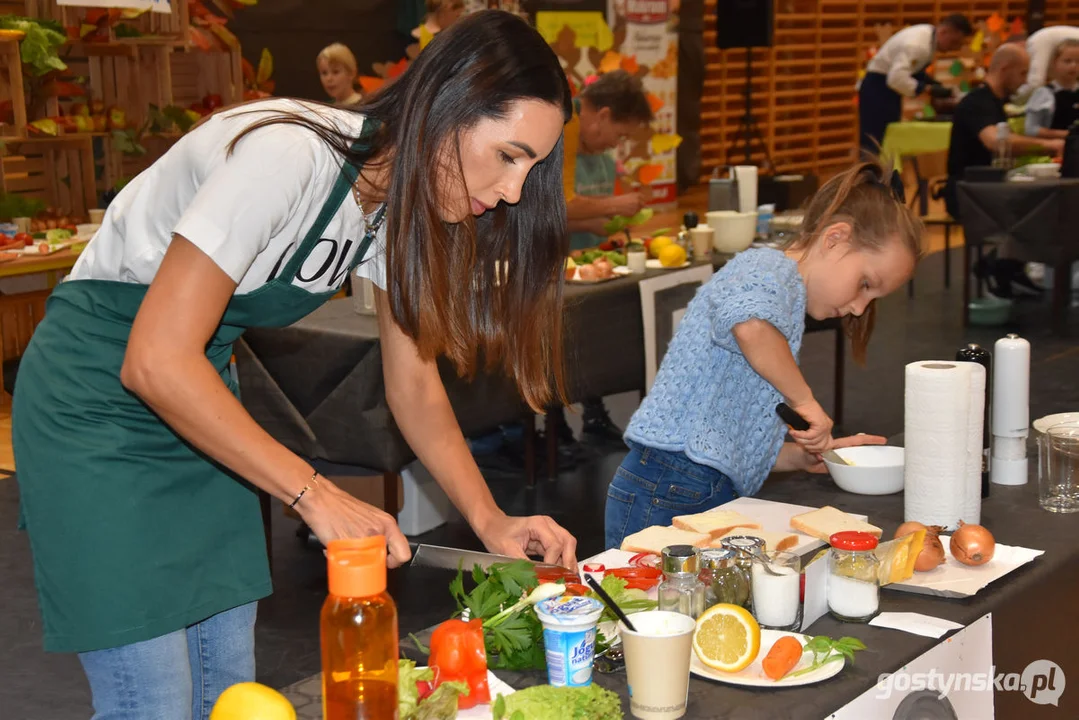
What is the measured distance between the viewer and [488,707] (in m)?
1.28

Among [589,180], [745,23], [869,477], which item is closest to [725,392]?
[869,477]

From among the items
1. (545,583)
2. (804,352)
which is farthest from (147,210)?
(804,352)

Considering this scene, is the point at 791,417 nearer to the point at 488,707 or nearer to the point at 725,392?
the point at 725,392

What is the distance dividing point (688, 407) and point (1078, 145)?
5120 mm

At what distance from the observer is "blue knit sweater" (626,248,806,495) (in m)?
2.17

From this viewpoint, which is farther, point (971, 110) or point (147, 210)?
point (971, 110)

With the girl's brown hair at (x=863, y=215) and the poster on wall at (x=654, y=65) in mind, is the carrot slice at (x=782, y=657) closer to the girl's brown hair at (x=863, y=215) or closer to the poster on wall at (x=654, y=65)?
the girl's brown hair at (x=863, y=215)

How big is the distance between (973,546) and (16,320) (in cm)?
484

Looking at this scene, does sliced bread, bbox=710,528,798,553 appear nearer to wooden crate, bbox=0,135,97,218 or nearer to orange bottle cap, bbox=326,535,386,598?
orange bottle cap, bbox=326,535,386,598

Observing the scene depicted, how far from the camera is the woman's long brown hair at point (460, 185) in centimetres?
138

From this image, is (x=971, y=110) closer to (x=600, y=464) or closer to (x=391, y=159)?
(x=600, y=464)

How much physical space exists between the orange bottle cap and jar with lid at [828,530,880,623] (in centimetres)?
72

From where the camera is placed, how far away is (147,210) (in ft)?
4.60

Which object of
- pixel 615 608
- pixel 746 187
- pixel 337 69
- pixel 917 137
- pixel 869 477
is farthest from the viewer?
pixel 917 137
